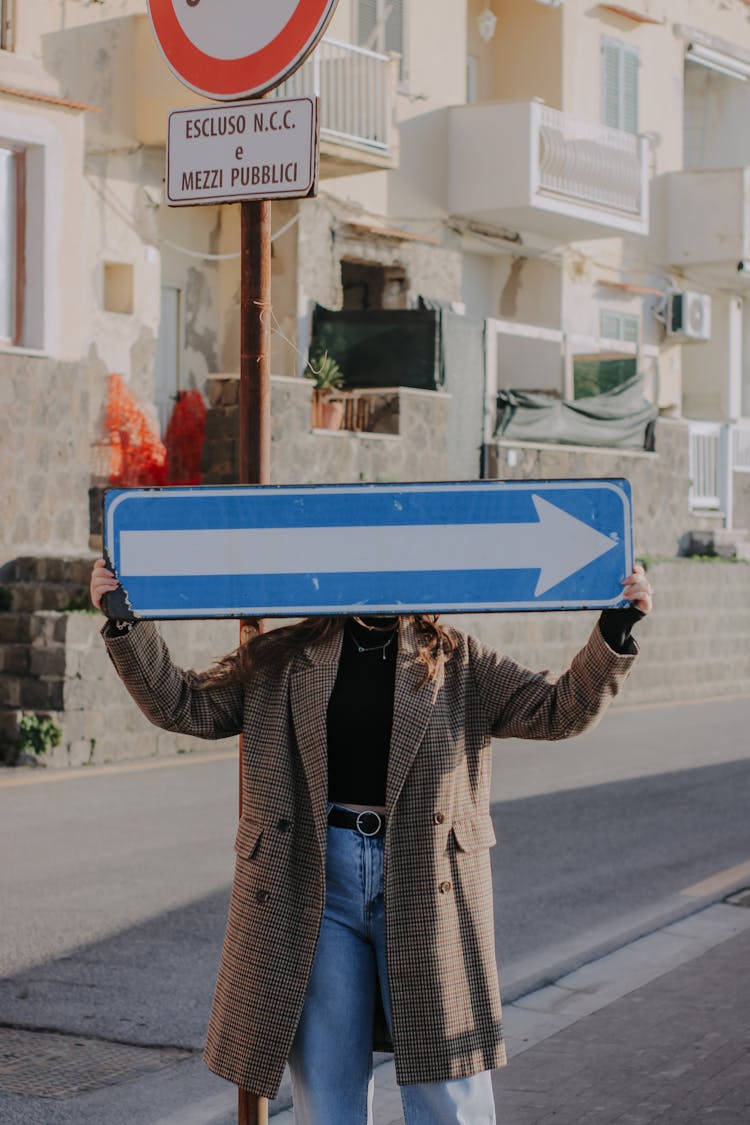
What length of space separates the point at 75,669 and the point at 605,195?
14.4 metres

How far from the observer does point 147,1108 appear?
17.9ft

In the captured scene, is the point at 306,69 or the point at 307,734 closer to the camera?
the point at 307,734

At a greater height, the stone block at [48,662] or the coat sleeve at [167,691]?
the coat sleeve at [167,691]

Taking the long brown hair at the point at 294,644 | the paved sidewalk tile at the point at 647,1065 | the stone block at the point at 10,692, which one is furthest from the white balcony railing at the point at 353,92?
the long brown hair at the point at 294,644

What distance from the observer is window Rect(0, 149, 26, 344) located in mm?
16828

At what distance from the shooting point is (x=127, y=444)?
61.8 feet

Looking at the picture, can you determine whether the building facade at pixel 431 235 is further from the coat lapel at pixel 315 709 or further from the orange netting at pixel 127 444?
the coat lapel at pixel 315 709

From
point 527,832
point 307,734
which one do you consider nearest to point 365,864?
point 307,734

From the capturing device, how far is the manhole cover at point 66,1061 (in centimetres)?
568

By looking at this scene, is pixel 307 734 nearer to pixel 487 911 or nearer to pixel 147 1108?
pixel 487 911

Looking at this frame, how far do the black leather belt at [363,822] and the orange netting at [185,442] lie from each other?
53.6ft

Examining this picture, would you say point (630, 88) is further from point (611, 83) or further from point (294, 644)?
point (294, 644)

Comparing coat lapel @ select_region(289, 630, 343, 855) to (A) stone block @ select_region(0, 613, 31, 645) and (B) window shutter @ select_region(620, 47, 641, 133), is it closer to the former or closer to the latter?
(A) stone block @ select_region(0, 613, 31, 645)

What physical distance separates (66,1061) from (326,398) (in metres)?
14.8
